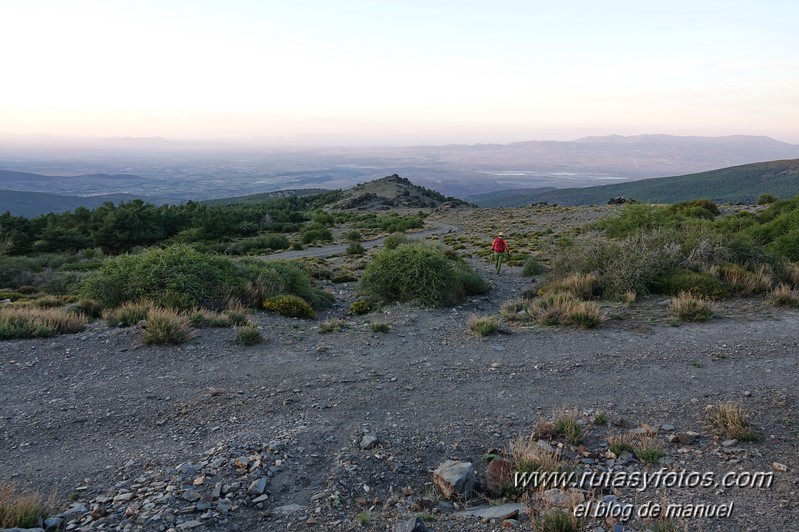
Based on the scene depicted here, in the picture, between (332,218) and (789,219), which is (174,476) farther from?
(332,218)

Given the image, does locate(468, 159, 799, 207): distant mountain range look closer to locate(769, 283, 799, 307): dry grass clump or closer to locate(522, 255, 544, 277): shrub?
locate(522, 255, 544, 277): shrub

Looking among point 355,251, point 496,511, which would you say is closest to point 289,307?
point 496,511

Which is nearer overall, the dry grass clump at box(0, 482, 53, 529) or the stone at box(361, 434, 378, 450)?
the dry grass clump at box(0, 482, 53, 529)

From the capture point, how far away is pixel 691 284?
11828 millimetres

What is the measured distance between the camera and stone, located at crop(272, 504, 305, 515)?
4.31 m

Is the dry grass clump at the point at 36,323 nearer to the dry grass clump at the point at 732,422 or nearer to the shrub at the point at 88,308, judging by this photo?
the shrub at the point at 88,308

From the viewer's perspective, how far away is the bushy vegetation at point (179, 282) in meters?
11.4

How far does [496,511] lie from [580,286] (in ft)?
30.7

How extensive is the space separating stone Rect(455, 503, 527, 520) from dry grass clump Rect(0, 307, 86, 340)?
8.37 metres

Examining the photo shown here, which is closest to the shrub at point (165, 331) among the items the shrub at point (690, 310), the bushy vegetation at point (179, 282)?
the bushy vegetation at point (179, 282)

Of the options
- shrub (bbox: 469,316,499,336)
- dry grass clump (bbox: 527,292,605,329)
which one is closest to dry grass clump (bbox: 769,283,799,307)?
dry grass clump (bbox: 527,292,605,329)

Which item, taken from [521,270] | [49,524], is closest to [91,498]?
[49,524]

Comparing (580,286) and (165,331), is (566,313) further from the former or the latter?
(165,331)

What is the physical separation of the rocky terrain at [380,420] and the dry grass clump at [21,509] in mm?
208
